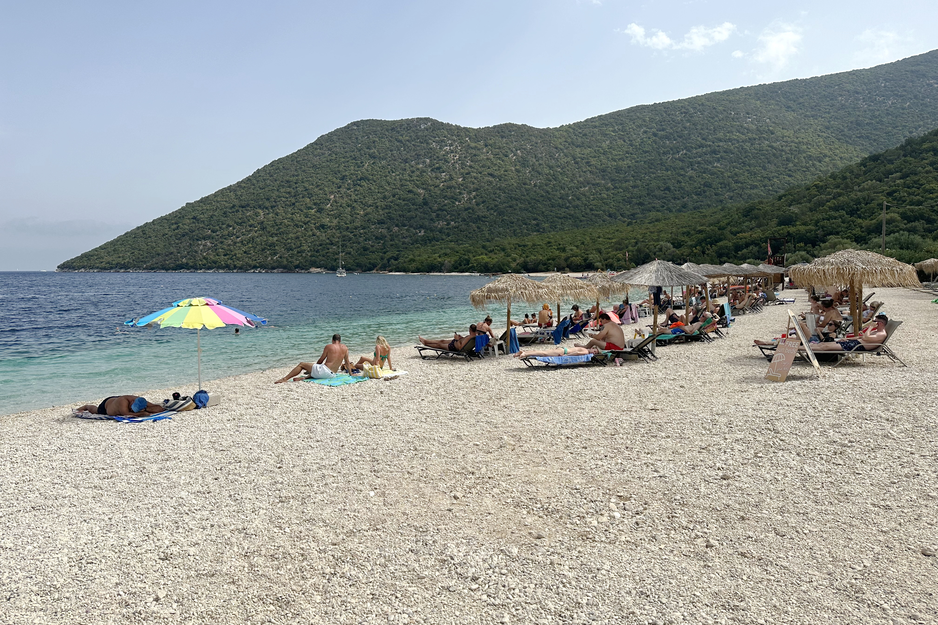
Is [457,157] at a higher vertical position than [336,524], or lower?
higher

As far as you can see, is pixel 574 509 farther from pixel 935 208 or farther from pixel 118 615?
pixel 935 208

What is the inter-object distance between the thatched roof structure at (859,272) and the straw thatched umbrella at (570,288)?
4.47 meters

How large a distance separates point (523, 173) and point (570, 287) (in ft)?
285

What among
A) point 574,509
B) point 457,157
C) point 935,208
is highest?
point 457,157

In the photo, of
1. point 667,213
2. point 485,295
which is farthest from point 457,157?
point 485,295

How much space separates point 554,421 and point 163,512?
3958mm

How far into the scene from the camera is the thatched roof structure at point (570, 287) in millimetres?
12852

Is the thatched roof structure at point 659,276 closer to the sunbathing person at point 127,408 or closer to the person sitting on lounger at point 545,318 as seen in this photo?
the person sitting on lounger at point 545,318

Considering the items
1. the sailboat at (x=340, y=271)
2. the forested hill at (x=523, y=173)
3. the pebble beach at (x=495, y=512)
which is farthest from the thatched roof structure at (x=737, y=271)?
the sailboat at (x=340, y=271)

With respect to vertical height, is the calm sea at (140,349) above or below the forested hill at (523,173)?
below

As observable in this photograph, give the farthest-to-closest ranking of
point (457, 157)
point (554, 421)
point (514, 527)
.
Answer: point (457, 157), point (554, 421), point (514, 527)

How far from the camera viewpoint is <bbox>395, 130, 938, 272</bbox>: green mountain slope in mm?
41312

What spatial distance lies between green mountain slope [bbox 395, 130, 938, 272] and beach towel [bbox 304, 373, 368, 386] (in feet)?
115

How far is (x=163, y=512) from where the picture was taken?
4.16 metres
